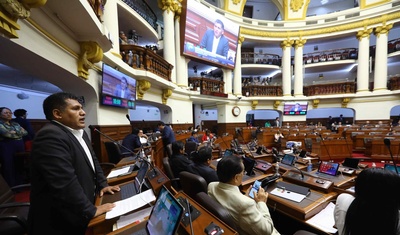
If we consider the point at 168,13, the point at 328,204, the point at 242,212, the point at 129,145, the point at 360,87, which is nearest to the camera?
the point at 242,212

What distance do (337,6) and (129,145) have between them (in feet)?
65.0

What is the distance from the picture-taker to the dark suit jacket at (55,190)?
1.03 m

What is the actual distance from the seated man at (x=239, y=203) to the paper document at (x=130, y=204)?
549 mm

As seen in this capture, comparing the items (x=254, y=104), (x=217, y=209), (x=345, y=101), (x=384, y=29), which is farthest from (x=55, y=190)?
(x=384, y=29)

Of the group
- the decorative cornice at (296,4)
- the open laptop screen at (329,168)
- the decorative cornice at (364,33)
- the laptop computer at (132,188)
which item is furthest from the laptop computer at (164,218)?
the decorative cornice at (296,4)

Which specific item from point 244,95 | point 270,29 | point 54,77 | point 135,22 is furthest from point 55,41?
point 270,29

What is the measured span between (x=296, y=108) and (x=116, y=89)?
39.4 ft

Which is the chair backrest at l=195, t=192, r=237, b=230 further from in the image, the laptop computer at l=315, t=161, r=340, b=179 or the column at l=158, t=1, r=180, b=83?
the column at l=158, t=1, r=180, b=83

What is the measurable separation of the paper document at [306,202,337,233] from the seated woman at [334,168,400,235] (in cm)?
43

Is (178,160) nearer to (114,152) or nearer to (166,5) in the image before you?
(114,152)

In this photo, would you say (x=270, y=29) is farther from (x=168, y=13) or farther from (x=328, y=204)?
(x=328, y=204)

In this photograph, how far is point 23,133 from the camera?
3035 millimetres

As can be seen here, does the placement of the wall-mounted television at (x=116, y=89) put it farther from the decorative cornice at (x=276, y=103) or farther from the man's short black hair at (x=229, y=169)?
the decorative cornice at (x=276, y=103)

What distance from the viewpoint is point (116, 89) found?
12.4 ft
